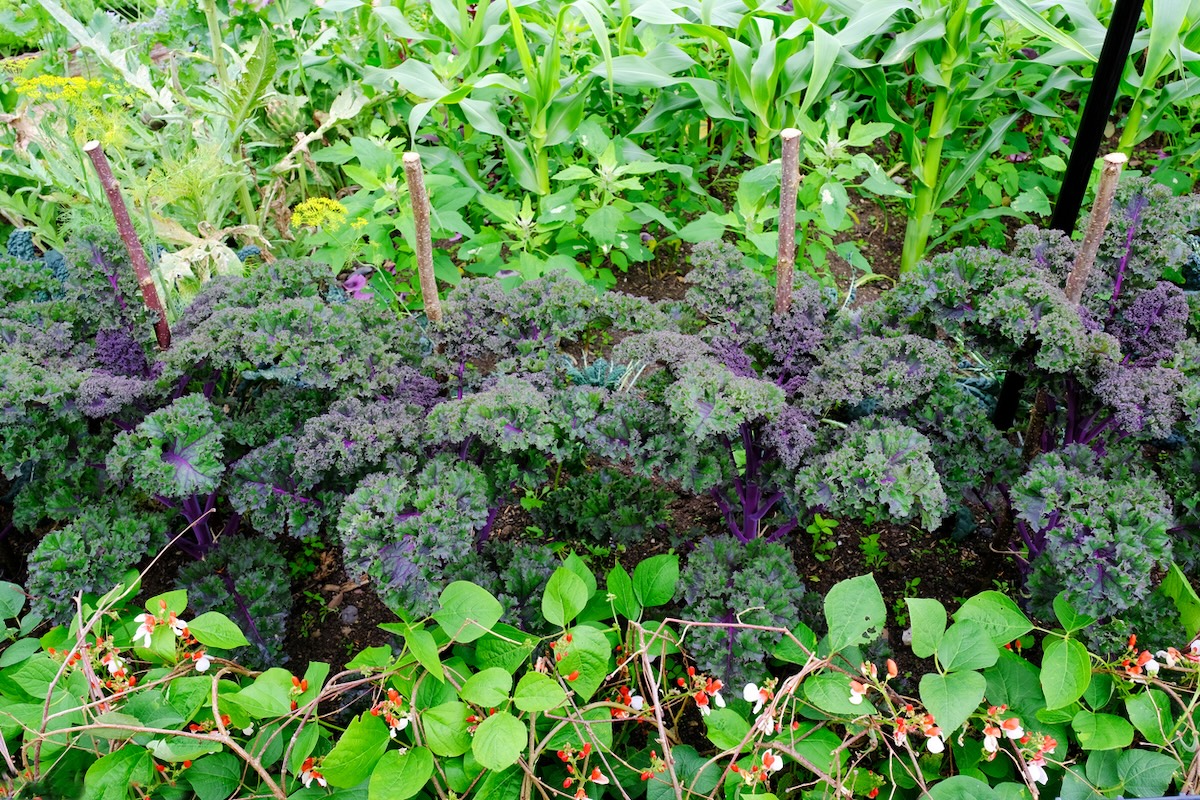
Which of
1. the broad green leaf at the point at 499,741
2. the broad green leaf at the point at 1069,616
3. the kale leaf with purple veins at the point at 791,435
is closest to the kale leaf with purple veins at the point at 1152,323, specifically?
the broad green leaf at the point at 1069,616

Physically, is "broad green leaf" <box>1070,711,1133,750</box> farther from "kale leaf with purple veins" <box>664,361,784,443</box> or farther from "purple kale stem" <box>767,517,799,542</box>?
"kale leaf with purple veins" <box>664,361,784,443</box>

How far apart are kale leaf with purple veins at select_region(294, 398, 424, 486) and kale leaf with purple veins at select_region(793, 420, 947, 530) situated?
881 mm

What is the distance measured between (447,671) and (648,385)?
76cm

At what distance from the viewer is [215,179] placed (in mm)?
3334

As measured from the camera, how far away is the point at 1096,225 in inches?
80.7

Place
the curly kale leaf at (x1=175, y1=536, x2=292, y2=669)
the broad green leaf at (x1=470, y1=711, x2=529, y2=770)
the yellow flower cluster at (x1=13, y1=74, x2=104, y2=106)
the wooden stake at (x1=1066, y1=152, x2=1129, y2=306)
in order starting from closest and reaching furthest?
the broad green leaf at (x1=470, y1=711, x2=529, y2=770) < the wooden stake at (x1=1066, y1=152, x2=1129, y2=306) < the curly kale leaf at (x1=175, y1=536, x2=292, y2=669) < the yellow flower cluster at (x1=13, y1=74, x2=104, y2=106)

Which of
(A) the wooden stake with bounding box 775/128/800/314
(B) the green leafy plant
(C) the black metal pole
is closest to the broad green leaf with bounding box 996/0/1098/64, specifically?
(C) the black metal pole

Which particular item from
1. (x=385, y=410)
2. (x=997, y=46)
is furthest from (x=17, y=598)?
(x=997, y=46)

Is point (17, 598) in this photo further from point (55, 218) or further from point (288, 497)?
point (55, 218)

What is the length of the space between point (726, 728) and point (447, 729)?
57 cm

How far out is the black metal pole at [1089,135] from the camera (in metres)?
2.21

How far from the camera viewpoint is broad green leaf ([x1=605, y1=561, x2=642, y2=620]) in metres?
2.14

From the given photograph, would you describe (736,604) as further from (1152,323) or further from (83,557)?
(83,557)

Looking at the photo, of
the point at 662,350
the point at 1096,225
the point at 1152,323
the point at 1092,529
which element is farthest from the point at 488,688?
the point at 1152,323
